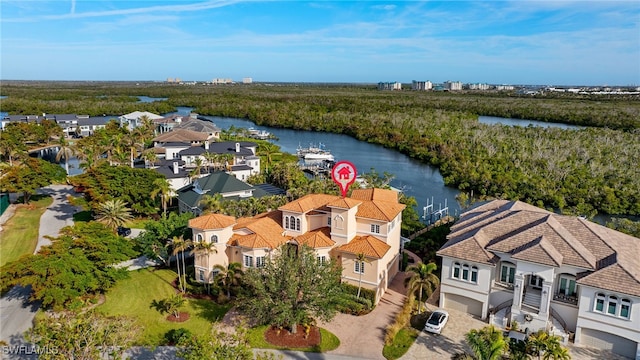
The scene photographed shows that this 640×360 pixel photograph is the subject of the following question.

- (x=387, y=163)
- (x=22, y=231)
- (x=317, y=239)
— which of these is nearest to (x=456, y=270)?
(x=317, y=239)

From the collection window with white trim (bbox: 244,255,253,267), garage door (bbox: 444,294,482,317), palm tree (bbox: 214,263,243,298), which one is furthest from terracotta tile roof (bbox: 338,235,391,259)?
palm tree (bbox: 214,263,243,298)

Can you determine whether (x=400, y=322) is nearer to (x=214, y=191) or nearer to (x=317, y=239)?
(x=317, y=239)

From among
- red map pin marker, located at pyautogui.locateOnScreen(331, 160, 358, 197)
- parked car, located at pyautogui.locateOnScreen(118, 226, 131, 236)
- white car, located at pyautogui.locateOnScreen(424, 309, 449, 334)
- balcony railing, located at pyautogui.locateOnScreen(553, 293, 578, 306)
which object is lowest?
white car, located at pyautogui.locateOnScreen(424, 309, 449, 334)

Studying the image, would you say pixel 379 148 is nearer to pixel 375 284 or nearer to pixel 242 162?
pixel 242 162

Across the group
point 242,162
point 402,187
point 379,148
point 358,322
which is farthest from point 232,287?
point 379,148

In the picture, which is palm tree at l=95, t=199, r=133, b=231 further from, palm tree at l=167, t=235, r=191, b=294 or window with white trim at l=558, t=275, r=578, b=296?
window with white trim at l=558, t=275, r=578, b=296

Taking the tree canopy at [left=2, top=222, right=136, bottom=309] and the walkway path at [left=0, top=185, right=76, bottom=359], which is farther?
the tree canopy at [left=2, top=222, right=136, bottom=309]
